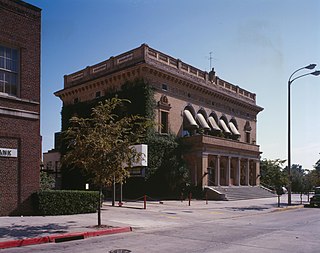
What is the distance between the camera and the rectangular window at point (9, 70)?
1752 centimetres

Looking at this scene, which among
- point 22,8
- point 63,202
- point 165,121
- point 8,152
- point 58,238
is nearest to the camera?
point 58,238

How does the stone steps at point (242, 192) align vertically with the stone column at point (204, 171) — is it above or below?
below

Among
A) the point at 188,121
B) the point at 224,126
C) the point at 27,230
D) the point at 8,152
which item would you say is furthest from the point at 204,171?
the point at 27,230

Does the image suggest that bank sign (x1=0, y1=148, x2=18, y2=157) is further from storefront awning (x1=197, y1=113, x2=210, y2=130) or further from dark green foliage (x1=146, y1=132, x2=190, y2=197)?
storefront awning (x1=197, y1=113, x2=210, y2=130)

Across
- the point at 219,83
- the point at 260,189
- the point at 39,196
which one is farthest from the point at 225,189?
the point at 39,196

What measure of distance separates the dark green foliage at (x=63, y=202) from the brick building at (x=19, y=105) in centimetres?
61

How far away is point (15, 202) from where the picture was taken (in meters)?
17.0

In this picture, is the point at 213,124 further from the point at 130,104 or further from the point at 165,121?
the point at 130,104

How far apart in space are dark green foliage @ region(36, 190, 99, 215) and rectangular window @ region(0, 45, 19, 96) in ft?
17.0

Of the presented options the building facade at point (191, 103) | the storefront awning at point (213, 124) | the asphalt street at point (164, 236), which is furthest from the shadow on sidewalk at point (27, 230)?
the storefront awning at point (213, 124)

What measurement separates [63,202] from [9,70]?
6.88 m

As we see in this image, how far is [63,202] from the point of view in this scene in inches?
710

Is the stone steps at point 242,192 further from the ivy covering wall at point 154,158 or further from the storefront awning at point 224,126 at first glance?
the storefront awning at point 224,126

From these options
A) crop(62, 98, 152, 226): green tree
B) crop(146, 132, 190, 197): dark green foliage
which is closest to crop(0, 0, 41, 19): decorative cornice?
crop(62, 98, 152, 226): green tree
